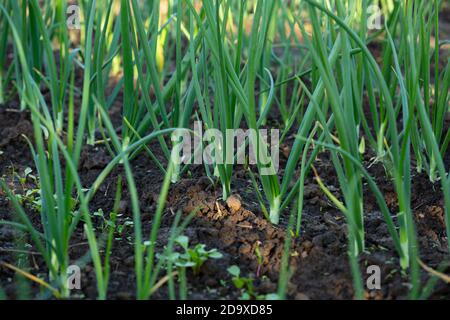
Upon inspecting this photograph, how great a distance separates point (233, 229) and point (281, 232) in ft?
0.39

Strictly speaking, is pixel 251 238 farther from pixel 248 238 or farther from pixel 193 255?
pixel 193 255

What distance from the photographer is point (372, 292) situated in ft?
5.33

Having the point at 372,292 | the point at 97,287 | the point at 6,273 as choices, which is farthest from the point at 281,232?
the point at 6,273

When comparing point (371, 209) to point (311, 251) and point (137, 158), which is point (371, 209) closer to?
point (311, 251)

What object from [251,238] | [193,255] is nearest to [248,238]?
[251,238]

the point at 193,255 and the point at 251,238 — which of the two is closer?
the point at 193,255

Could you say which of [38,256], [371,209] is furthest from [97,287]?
→ [371,209]

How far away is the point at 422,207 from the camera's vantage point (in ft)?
6.96

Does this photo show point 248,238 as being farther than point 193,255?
Yes
